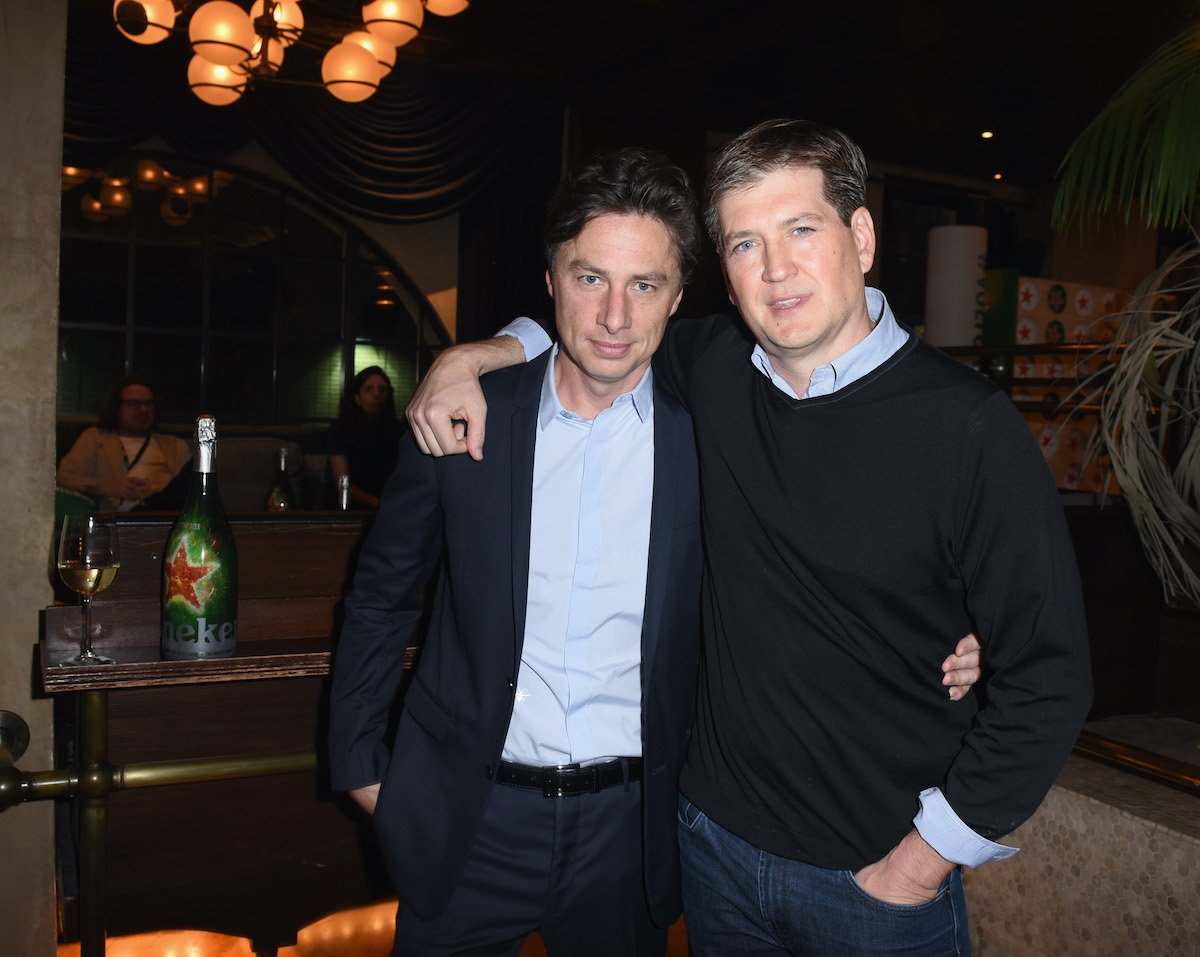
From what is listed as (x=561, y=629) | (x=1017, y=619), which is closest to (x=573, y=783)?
(x=561, y=629)

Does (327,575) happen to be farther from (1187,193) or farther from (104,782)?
(1187,193)

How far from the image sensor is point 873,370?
4.05ft

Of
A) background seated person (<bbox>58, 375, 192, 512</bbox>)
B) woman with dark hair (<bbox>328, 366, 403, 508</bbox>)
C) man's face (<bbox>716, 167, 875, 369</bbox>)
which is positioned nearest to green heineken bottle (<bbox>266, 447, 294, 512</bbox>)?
background seated person (<bbox>58, 375, 192, 512</bbox>)

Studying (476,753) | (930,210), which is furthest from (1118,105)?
(930,210)

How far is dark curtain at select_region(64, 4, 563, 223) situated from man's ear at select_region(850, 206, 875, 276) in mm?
5267

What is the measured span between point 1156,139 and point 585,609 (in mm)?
1358

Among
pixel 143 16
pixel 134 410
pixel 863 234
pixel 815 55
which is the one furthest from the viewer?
pixel 815 55

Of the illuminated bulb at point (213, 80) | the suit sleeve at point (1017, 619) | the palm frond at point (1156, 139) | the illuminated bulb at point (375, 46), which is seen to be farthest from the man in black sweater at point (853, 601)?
the illuminated bulb at point (213, 80)

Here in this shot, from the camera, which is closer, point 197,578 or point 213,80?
point 197,578

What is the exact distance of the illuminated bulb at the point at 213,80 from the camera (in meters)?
4.24

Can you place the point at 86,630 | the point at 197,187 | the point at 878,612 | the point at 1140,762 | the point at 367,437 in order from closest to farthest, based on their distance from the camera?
the point at 878,612 → the point at 1140,762 → the point at 86,630 → the point at 367,437 → the point at 197,187

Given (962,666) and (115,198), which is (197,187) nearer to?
(115,198)

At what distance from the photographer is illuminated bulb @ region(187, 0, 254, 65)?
12.1ft

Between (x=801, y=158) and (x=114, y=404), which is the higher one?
(x=801, y=158)
